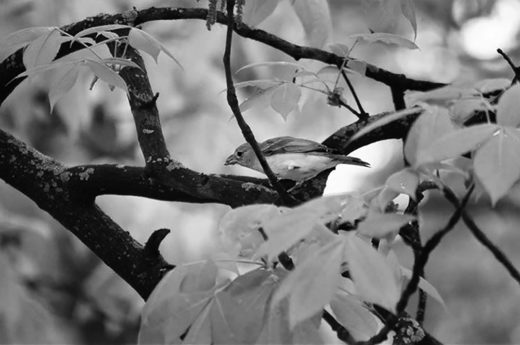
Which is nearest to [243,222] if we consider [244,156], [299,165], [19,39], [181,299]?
[181,299]

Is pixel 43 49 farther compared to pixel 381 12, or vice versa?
pixel 381 12

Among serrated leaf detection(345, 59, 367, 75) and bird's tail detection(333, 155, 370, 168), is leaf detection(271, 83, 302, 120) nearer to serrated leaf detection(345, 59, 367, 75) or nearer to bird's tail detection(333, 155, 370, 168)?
serrated leaf detection(345, 59, 367, 75)

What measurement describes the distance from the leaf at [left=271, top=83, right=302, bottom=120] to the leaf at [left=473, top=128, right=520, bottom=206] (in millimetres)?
657

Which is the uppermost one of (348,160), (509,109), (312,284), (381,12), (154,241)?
(381,12)

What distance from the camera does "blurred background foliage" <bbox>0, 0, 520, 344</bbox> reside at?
3906 mm

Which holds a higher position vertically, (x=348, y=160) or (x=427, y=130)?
(x=348, y=160)

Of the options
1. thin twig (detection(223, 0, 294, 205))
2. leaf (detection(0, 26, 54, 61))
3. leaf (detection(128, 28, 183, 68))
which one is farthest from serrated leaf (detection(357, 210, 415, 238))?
leaf (detection(0, 26, 54, 61))

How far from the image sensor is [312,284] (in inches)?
41.2

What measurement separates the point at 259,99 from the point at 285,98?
6cm

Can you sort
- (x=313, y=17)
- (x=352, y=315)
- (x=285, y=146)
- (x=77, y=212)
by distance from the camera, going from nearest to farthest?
(x=352, y=315) < (x=313, y=17) < (x=77, y=212) < (x=285, y=146)

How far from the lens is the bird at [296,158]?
2468 mm

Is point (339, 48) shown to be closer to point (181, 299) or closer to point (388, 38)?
point (388, 38)

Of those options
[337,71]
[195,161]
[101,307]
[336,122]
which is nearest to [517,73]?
[337,71]

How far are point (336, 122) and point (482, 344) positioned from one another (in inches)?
92.7
